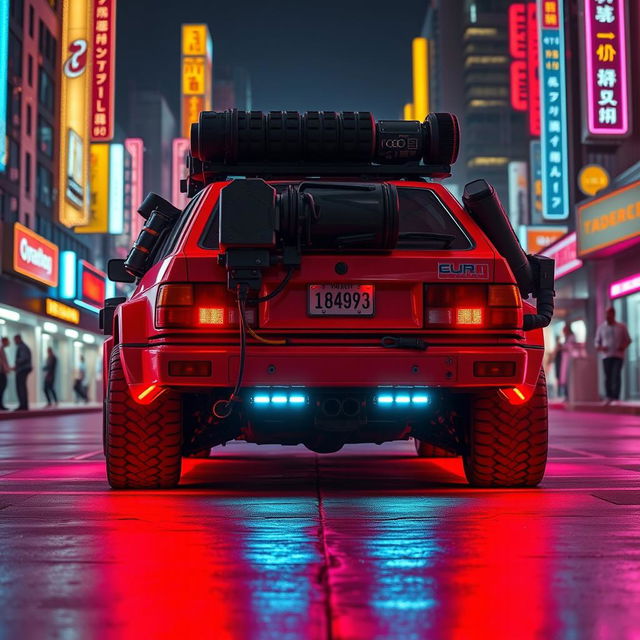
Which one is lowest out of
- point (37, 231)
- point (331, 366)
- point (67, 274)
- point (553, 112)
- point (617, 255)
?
point (331, 366)

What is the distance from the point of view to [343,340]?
19.4ft

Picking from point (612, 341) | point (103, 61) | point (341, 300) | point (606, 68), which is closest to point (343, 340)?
point (341, 300)

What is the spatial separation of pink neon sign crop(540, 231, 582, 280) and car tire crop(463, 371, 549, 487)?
24406 mm

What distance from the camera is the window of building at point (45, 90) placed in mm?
50719

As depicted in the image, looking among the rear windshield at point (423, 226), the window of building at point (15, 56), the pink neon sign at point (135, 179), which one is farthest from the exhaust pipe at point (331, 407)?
the pink neon sign at point (135, 179)

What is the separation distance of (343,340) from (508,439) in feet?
3.49

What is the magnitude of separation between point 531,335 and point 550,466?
2.19m

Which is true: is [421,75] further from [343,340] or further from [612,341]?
[343,340]

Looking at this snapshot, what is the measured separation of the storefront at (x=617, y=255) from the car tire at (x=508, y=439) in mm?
20501

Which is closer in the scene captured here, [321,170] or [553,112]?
[321,170]

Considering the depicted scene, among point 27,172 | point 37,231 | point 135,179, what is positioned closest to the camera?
point 27,172

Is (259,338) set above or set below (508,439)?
above

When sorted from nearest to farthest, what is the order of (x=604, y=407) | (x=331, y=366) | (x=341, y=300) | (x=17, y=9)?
(x=331, y=366) < (x=341, y=300) < (x=604, y=407) < (x=17, y=9)

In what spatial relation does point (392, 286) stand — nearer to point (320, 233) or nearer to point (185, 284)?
point (320, 233)
